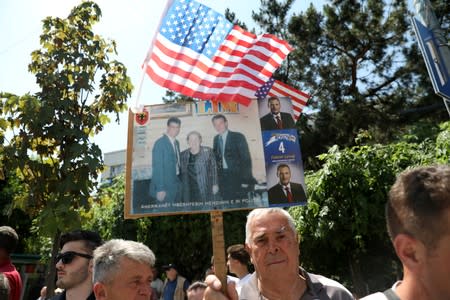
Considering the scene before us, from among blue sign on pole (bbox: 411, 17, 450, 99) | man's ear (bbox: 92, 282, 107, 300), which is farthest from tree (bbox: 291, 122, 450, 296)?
man's ear (bbox: 92, 282, 107, 300)

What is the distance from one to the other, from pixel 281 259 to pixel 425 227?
126cm

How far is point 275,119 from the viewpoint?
10.2 ft

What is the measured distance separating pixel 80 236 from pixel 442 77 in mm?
2984

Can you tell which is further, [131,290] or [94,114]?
[94,114]

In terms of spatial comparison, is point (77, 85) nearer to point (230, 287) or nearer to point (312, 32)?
point (230, 287)

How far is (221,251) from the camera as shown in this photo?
2.37m

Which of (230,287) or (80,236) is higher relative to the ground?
(80,236)

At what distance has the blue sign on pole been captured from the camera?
10.9 ft

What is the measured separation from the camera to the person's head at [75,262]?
2.94 m

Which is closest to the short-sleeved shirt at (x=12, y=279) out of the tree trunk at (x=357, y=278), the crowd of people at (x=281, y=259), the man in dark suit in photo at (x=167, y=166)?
the crowd of people at (x=281, y=259)

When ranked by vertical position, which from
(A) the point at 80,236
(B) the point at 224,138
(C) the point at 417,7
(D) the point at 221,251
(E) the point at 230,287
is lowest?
(E) the point at 230,287

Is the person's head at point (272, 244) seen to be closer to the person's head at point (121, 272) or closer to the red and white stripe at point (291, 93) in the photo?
the person's head at point (121, 272)

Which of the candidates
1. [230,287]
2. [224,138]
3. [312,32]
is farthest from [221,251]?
[312,32]

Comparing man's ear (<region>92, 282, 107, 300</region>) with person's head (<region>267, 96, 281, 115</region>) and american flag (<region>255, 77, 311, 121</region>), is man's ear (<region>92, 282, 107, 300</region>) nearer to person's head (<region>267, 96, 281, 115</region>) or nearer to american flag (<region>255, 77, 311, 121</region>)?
person's head (<region>267, 96, 281, 115</region>)
